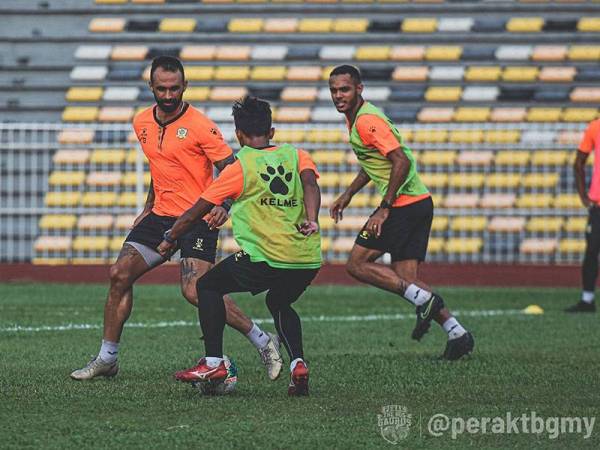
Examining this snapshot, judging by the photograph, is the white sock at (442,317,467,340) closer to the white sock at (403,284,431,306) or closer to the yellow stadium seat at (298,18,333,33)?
the white sock at (403,284,431,306)

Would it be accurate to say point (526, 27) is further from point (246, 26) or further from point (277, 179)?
point (277, 179)

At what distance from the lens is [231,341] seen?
10.3 m

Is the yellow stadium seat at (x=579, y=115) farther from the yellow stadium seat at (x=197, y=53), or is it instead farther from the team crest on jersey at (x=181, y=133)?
the team crest on jersey at (x=181, y=133)

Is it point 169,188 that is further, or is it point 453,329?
point 453,329

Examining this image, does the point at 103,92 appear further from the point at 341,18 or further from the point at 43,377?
the point at 43,377

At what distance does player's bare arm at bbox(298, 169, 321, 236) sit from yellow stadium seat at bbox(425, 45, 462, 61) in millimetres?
17984

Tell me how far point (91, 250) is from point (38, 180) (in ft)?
4.46

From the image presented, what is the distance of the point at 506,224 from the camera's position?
1900 centimetres

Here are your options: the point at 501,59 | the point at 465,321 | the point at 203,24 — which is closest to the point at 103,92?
the point at 203,24

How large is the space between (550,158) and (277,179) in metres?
13.0

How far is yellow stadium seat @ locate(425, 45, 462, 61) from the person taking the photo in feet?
80.1

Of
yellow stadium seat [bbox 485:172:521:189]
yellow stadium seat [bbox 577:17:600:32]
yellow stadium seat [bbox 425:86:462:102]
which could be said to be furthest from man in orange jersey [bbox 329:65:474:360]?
yellow stadium seat [bbox 577:17:600:32]

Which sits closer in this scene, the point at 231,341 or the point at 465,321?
the point at 231,341

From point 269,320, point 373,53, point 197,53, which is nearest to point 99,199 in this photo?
point 197,53
